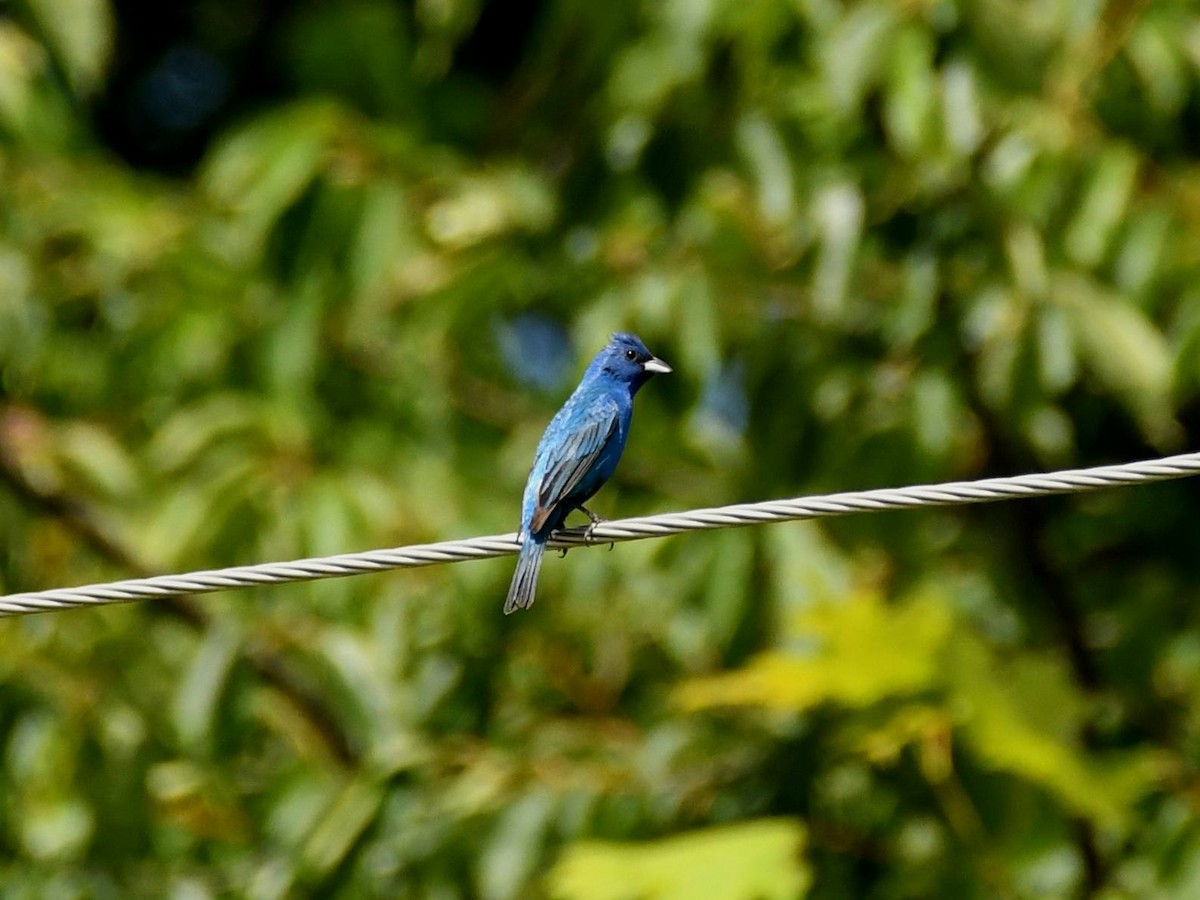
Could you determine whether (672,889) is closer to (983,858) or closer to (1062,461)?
(983,858)

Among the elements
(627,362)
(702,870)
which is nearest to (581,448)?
(627,362)

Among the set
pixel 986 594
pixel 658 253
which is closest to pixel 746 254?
pixel 658 253

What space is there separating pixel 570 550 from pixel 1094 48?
2354 mm

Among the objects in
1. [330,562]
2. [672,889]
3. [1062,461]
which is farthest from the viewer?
[1062,461]

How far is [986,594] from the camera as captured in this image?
7109mm

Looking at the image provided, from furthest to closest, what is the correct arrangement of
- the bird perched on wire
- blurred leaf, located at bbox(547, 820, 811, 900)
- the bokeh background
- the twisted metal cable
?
the bokeh background → the bird perched on wire → blurred leaf, located at bbox(547, 820, 811, 900) → the twisted metal cable

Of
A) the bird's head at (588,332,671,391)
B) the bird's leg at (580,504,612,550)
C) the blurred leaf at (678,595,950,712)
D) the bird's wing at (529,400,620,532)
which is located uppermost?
the bird's head at (588,332,671,391)

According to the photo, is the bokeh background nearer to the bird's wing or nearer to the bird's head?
the bird's head

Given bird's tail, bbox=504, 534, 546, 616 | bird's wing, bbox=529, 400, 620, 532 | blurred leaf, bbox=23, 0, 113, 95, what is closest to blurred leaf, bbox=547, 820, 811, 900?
bird's tail, bbox=504, 534, 546, 616

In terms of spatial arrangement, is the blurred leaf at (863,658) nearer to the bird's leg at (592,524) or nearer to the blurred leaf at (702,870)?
the blurred leaf at (702,870)

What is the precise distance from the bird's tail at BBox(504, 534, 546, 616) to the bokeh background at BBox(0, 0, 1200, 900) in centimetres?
59

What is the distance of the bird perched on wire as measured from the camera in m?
5.34

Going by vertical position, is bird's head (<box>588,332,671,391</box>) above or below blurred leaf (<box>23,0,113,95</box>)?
below

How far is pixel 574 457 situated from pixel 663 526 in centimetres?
166
